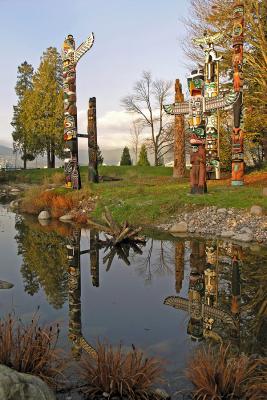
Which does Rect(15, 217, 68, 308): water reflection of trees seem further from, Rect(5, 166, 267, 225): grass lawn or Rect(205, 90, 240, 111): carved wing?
Rect(205, 90, 240, 111): carved wing

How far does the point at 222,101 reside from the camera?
44.2 ft

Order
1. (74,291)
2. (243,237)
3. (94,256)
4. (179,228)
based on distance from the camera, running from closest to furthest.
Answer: (74,291) < (94,256) < (243,237) < (179,228)

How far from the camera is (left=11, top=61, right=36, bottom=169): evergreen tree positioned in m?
38.5

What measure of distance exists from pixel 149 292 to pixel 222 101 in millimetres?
8892

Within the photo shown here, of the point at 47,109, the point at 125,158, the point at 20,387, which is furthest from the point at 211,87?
the point at 125,158

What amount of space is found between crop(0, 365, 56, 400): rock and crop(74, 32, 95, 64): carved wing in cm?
1725

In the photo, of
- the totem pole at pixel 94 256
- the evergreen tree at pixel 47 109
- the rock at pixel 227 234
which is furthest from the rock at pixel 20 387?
the evergreen tree at pixel 47 109

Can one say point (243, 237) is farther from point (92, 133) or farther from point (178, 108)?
point (92, 133)

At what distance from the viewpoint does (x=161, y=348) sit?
4.64 metres

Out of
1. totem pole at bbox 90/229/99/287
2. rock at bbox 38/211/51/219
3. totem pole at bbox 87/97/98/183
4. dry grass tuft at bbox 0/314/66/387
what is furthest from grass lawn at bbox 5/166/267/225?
dry grass tuft at bbox 0/314/66/387

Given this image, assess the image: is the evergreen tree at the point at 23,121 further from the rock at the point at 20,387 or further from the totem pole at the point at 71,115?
the rock at the point at 20,387

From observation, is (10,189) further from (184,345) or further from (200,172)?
(184,345)

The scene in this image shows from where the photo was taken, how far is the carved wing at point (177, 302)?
5965mm

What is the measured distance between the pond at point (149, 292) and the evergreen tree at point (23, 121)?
29446 millimetres
